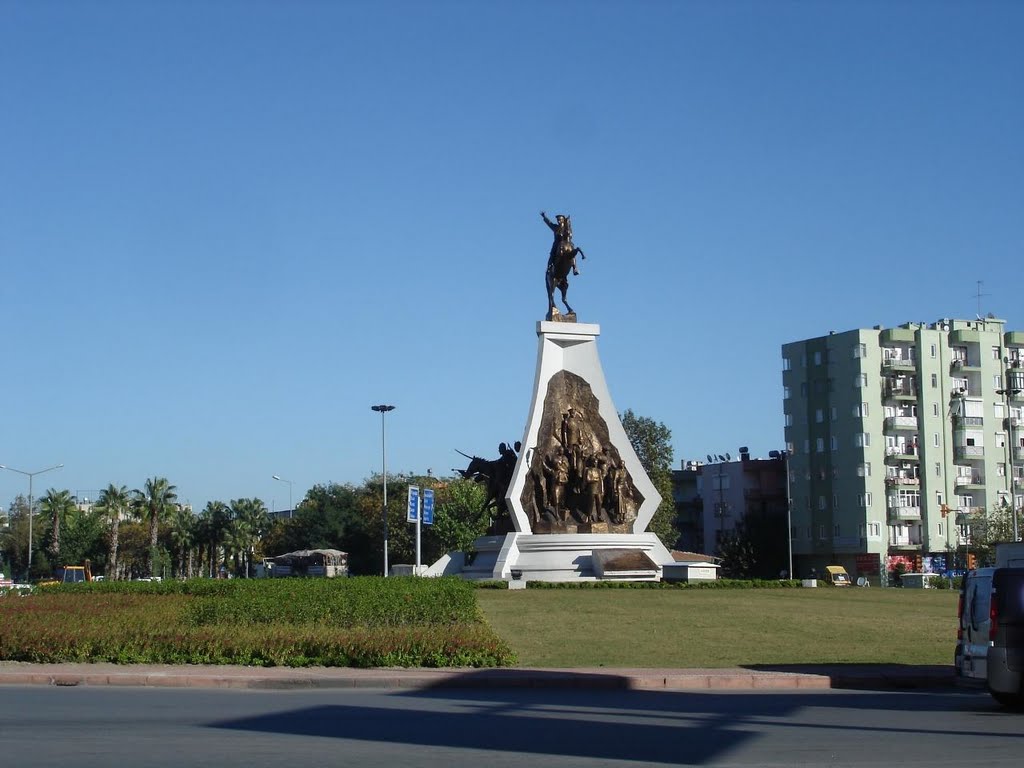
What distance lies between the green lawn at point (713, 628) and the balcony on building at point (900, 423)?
137ft

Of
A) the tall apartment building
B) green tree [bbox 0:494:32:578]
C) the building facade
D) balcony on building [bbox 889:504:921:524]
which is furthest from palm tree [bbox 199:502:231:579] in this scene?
balcony on building [bbox 889:504:921:524]

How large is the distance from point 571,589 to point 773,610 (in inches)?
322

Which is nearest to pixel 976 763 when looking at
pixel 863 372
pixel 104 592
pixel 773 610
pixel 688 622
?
pixel 688 622

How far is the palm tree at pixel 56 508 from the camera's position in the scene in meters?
93.5

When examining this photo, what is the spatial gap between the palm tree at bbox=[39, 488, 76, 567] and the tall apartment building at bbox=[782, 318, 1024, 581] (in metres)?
52.7

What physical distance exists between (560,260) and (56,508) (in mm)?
65489

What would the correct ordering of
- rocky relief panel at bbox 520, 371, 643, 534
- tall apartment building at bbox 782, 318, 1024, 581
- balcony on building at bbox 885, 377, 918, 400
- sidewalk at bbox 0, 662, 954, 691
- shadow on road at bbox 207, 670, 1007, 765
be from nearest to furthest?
shadow on road at bbox 207, 670, 1007, 765, sidewalk at bbox 0, 662, 954, 691, rocky relief panel at bbox 520, 371, 643, 534, tall apartment building at bbox 782, 318, 1024, 581, balcony on building at bbox 885, 377, 918, 400

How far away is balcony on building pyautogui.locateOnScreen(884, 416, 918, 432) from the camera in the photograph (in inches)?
2955

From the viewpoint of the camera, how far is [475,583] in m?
36.3

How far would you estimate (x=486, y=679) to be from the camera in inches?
663

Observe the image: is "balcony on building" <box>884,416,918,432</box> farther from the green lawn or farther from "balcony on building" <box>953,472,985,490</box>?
the green lawn

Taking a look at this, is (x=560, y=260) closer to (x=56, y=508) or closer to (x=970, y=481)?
(x=970, y=481)

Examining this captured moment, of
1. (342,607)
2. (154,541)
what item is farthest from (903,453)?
(342,607)

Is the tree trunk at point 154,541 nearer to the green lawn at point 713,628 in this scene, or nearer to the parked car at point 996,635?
the green lawn at point 713,628
